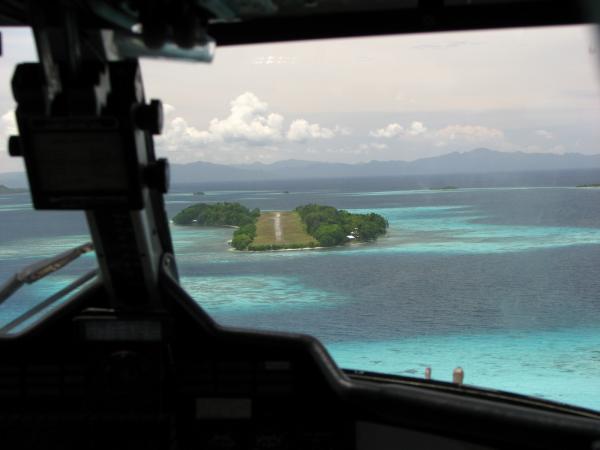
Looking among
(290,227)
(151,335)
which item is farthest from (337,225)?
(151,335)

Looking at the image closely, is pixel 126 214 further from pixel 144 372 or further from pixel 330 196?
pixel 330 196

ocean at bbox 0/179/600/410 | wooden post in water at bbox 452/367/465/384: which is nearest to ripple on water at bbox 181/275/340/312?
ocean at bbox 0/179/600/410

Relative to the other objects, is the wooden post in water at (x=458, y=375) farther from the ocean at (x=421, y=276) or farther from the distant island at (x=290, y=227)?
the distant island at (x=290, y=227)

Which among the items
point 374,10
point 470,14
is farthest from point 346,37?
point 470,14

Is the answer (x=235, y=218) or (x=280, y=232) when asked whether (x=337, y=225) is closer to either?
(x=280, y=232)

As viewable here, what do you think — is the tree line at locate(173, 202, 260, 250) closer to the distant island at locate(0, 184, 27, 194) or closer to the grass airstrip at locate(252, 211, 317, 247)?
the grass airstrip at locate(252, 211, 317, 247)
